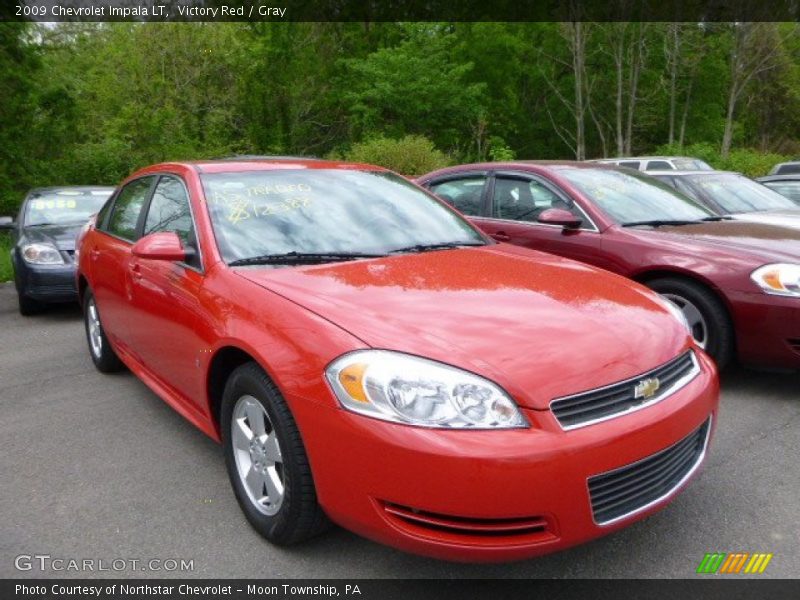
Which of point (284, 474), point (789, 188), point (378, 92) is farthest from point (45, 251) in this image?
point (378, 92)

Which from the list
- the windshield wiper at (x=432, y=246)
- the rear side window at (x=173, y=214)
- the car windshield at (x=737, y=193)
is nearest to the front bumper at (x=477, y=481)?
the windshield wiper at (x=432, y=246)

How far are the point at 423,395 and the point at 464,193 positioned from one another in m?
4.28

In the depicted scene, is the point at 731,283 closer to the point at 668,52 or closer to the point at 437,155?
the point at 437,155

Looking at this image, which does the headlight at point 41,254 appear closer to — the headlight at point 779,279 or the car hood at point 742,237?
the car hood at point 742,237

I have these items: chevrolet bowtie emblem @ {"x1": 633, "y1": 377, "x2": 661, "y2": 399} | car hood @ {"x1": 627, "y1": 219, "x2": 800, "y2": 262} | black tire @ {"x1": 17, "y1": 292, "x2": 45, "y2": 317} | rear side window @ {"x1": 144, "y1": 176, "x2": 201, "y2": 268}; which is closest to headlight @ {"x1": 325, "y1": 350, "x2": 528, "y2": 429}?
chevrolet bowtie emblem @ {"x1": 633, "y1": 377, "x2": 661, "y2": 399}

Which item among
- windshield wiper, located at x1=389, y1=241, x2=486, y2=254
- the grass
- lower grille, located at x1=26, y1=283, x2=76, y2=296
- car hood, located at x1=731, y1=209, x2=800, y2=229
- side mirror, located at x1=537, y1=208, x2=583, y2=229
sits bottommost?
the grass

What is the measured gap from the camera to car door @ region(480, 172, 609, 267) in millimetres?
5047

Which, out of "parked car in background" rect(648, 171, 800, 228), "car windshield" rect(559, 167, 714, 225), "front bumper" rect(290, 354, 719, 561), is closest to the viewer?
"front bumper" rect(290, 354, 719, 561)

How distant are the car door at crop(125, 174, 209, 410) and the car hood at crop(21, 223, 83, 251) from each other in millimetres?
3840

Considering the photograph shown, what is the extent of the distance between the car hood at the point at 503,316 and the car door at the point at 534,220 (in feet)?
6.11

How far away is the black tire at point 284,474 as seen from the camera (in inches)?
94.1

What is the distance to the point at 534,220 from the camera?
5559 mm

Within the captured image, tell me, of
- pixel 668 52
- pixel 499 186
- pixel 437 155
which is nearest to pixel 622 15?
pixel 668 52

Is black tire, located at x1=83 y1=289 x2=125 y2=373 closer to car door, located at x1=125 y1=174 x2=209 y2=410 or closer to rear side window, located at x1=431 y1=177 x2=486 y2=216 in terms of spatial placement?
car door, located at x1=125 y1=174 x2=209 y2=410
